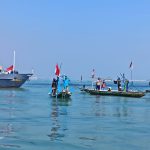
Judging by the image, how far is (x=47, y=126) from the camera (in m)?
27.1

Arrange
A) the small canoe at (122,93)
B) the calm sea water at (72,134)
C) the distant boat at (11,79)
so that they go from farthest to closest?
the distant boat at (11,79)
the small canoe at (122,93)
the calm sea water at (72,134)


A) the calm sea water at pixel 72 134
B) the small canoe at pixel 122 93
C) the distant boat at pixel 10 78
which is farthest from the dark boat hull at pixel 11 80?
the calm sea water at pixel 72 134

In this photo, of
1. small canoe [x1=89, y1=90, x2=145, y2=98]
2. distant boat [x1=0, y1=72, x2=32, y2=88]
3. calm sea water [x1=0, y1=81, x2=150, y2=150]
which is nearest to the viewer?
calm sea water [x1=0, y1=81, x2=150, y2=150]

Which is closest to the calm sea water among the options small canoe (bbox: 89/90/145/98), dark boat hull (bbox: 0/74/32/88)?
small canoe (bbox: 89/90/145/98)

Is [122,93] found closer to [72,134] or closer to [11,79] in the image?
[72,134]

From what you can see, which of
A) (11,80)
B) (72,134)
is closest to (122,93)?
(72,134)

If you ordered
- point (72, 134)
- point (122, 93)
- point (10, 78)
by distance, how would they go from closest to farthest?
point (72, 134)
point (122, 93)
point (10, 78)

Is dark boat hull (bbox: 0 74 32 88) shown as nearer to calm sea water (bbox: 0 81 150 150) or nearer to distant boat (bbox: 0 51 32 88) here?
distant boat (bbox: 0 51 32 88)

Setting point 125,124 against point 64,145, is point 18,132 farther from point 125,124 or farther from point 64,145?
point 125,124

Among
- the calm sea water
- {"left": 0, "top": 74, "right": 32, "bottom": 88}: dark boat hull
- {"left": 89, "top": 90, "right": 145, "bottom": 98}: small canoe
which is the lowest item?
the calm sea water

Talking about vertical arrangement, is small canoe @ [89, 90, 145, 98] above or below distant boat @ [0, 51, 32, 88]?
below

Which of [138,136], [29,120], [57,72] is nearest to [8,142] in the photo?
[138,136]

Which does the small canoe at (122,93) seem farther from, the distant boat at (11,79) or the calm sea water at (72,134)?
the distant boat at (11,79)

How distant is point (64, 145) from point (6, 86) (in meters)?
90.0
